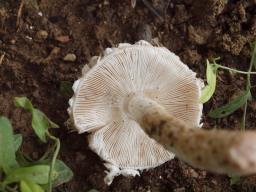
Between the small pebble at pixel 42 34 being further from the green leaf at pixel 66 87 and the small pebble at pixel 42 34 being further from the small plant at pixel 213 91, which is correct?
the small plant at pixel 213 91

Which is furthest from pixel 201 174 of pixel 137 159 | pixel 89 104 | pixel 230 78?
pixel 89 104

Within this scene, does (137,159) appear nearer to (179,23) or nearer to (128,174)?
(128,174)

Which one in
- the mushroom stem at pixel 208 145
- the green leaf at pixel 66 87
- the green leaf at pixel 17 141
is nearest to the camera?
the mushroom stem at pixel 208 145

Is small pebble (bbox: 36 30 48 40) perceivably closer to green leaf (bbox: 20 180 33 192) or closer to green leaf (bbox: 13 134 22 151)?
green leaf (bbox: 13 134 22 151)

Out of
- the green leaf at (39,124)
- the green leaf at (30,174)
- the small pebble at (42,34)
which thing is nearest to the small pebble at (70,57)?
the small pebble at (42,34)

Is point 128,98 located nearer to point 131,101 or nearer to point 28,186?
point 131,101

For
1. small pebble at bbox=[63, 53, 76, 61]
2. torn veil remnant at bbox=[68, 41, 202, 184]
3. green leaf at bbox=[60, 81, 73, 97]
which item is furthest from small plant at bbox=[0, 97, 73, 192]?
small pebble at bbox=[63, 53, 76, 61]
